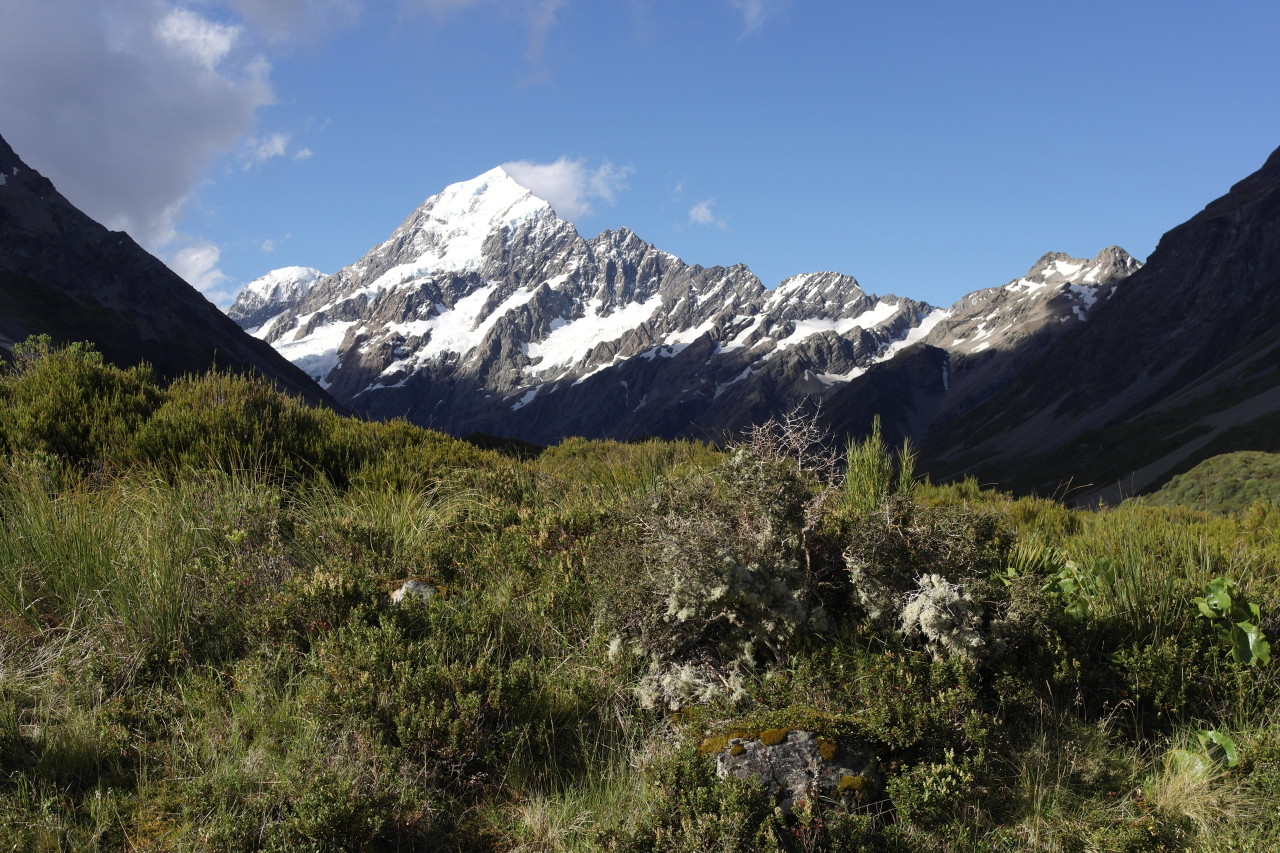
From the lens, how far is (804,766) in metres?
3.59

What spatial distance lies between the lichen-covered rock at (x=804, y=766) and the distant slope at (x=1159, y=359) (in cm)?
10722

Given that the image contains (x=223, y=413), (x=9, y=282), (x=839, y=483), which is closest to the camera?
(x=839, y=483)

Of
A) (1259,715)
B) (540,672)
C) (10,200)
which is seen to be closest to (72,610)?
(540,672)

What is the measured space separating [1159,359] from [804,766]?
630 feet

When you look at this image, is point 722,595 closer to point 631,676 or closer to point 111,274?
point 631,676

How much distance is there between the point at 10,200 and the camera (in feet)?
395

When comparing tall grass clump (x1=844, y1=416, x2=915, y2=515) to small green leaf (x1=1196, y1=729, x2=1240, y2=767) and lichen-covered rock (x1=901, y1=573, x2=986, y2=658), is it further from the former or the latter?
small green leaf (x1=1196, y1=729, x2=1240, y2=767)

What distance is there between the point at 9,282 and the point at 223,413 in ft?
259

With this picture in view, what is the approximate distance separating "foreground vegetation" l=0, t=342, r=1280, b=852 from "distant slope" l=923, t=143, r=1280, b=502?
346 ft

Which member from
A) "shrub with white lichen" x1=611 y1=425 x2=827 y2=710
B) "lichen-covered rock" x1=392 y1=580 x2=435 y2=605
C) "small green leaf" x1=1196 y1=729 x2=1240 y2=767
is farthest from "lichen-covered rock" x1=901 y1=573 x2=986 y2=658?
"lichen-covered rock" x1=392 y1=580 x2=435 y2=605

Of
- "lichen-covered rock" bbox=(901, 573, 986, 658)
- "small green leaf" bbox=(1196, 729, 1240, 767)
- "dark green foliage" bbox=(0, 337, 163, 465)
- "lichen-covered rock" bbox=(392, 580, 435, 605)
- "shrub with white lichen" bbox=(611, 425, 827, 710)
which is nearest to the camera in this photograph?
"small green leaf" bbox=(1196, 729, 1240, 767)

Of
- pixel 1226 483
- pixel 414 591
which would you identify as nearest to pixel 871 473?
pixel 414 591

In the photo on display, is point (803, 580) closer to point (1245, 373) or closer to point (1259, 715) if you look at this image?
point (1259, 715)

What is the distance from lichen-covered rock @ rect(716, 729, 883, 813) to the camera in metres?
3.52
